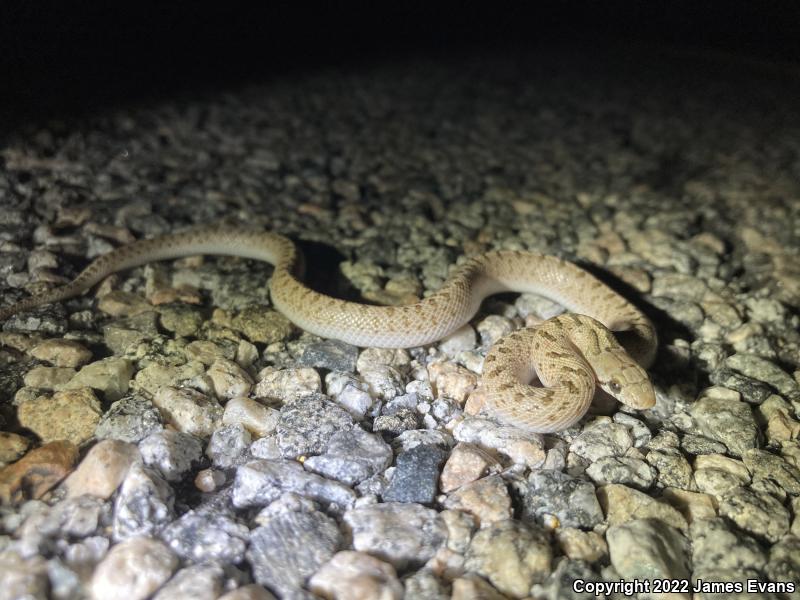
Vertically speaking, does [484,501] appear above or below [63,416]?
above

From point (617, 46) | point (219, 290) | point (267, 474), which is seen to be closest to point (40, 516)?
point (267, 474)

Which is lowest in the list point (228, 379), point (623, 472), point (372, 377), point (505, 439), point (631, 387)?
point (228, 379)

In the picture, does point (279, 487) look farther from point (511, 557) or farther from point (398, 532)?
point (511, 557)

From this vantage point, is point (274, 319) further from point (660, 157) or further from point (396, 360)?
point (660, 157)

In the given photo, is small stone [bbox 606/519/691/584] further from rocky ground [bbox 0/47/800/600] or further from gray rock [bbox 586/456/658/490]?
gray rock [bbox 586/456/658/490]

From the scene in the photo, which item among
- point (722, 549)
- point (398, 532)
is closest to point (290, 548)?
point (398, 532)

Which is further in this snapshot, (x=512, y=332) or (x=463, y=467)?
(x=512, y=332)
